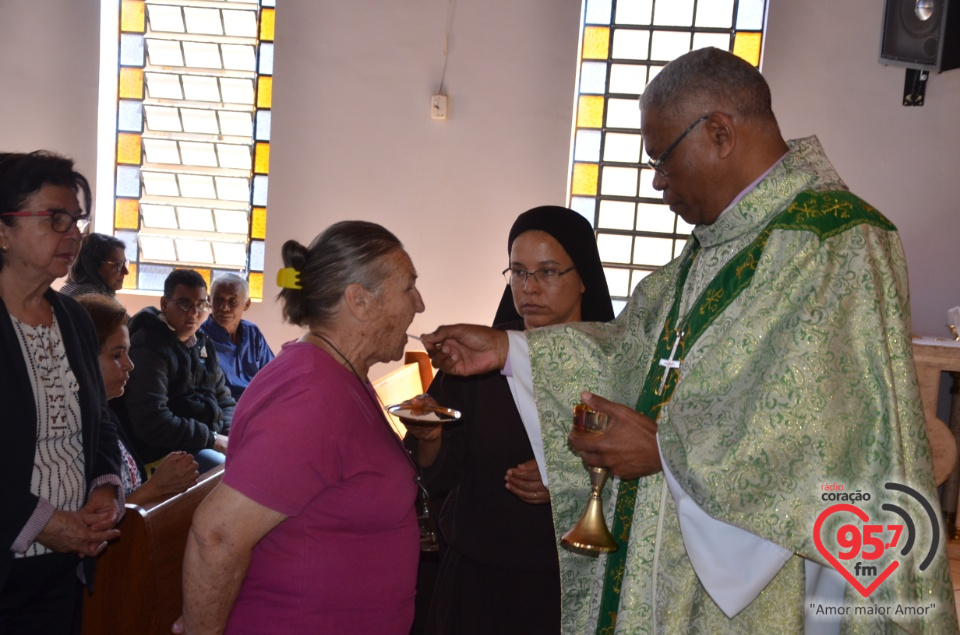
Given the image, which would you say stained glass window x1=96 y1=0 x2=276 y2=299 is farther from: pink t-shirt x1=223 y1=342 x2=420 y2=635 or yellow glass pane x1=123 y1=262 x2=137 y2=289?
pink t-shirt x1=223 y1=342 x2=420 y2=635

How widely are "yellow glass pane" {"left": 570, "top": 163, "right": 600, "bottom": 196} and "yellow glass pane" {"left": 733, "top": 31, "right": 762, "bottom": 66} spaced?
1488mm

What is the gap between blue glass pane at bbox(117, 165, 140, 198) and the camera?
25.0 ft

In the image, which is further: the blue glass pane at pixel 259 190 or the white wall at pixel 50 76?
the blue glass pane at pixel 259 190

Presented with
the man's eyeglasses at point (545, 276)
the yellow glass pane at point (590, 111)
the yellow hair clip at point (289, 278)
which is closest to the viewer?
the yellow hair clip at point (289, 278)

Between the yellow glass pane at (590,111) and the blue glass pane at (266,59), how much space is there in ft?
8.79

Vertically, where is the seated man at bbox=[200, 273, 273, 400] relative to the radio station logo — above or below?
below

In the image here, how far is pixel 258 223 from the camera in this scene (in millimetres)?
7598

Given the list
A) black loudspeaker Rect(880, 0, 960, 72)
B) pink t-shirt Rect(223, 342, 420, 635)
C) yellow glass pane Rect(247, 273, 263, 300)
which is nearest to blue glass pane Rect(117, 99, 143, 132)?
yellow glass pane Rect(247, 273, 263, 300)

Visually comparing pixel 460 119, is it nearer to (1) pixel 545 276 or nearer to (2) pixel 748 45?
(2) pixel 748 45

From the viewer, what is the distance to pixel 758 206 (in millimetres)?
2021

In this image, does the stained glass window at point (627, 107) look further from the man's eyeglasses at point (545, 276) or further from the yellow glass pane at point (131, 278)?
the man's eyeglasses at point (545, 276)

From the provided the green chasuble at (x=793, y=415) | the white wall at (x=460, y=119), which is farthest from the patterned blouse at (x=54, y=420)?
the white wall at (x=460, y=119)

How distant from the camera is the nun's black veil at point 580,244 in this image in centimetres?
284

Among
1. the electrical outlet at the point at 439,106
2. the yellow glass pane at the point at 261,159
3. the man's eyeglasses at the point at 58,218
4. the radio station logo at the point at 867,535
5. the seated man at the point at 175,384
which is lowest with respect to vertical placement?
the seated man at the point at 175,384
